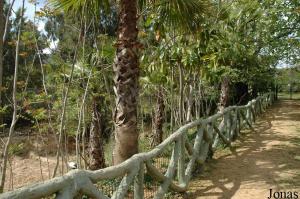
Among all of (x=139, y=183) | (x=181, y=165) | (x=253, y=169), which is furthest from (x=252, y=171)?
(x=139, y=183)

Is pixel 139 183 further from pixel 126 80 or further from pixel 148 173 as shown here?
pixel 126 80

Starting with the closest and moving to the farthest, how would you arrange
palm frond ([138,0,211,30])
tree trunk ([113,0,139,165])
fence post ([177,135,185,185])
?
fence post ([177,135,185,185]) → tree trunk ([113,0,139,165]) → palm frond ([138,0,211,30])

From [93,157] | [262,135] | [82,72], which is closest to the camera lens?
[82,72]

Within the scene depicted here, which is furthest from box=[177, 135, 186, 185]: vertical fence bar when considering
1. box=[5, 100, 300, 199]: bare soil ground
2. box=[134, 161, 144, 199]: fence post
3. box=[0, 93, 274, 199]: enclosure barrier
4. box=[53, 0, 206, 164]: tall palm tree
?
box=[134, 161, 144, 199]: fence post

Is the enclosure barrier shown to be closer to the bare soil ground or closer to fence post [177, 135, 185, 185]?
fence post [177, 135, 185, 185]

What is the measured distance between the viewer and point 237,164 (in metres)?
7.92

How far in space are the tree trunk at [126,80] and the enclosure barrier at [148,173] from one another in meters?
0.56

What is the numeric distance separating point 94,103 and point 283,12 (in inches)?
382

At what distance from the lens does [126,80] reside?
6.31 meters

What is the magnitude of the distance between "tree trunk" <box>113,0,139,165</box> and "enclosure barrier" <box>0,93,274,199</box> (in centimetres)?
56

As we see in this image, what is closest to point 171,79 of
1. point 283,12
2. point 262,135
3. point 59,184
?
point 262,135

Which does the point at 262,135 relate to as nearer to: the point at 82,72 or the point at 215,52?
the point at 215,52

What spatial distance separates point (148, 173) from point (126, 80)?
1.94 meters

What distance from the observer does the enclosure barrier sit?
2875mm
